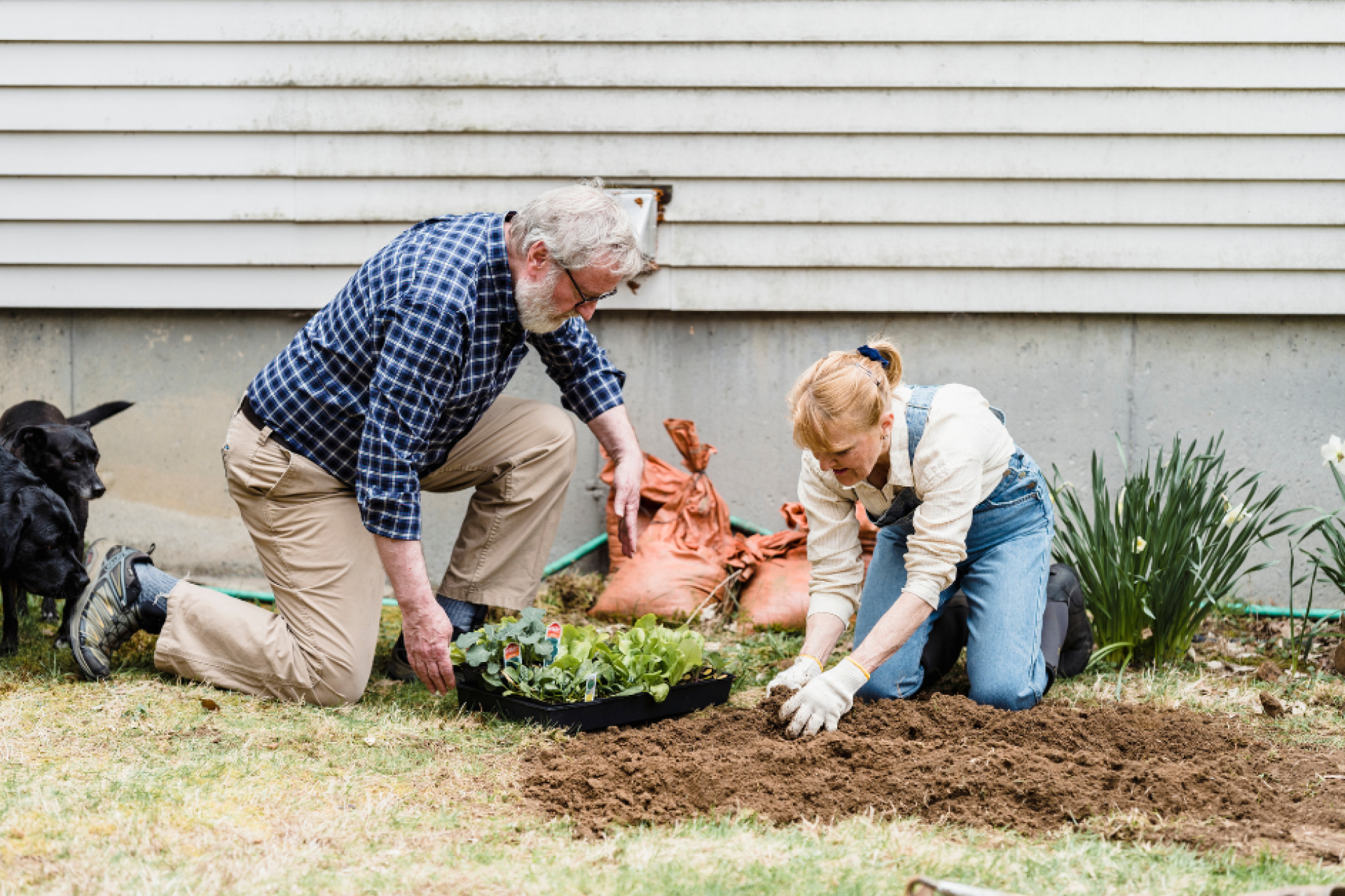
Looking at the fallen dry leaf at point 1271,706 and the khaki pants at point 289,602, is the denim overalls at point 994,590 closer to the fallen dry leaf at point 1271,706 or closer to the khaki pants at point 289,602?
the fallen dry leaf at point 1271,706

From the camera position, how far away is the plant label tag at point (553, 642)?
3.00m

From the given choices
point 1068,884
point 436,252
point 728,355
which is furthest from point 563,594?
point 1068,884

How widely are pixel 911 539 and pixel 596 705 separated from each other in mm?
930

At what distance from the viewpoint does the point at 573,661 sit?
2.96m

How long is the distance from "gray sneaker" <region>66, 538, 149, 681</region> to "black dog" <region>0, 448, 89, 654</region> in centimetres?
11

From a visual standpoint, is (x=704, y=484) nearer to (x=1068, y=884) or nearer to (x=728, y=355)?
(x=728, y=355)

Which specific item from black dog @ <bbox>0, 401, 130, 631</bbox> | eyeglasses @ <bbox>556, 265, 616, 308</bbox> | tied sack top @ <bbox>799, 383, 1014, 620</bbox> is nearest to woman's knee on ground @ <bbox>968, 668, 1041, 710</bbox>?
tied sack top @ <bbox>799, 383, 1014, 620</bbox>

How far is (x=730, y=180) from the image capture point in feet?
15.4

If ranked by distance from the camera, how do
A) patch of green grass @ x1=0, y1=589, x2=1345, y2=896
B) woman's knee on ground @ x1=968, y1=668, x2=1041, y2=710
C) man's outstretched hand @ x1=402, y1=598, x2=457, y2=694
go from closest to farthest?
patch of green grass @ x1=0, y1=589, x2=1345, y2=896, man's outstretched hand @ x1=402, y1=598, x2=457, y2=694, woman's knee on ground @ x1=968, y1=668, x2=1041, y2=710

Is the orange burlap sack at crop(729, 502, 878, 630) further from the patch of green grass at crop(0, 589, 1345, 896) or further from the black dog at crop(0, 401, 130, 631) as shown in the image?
the black dog at crop(0, 401, 130, 631)

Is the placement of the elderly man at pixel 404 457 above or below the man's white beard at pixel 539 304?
below

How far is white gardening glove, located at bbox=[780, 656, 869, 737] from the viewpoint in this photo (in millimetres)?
2703

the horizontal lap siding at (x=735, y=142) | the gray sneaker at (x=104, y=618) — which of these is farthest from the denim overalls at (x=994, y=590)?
the gray sneaker at (x=104, y=618)

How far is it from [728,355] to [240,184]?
2.22 metres
